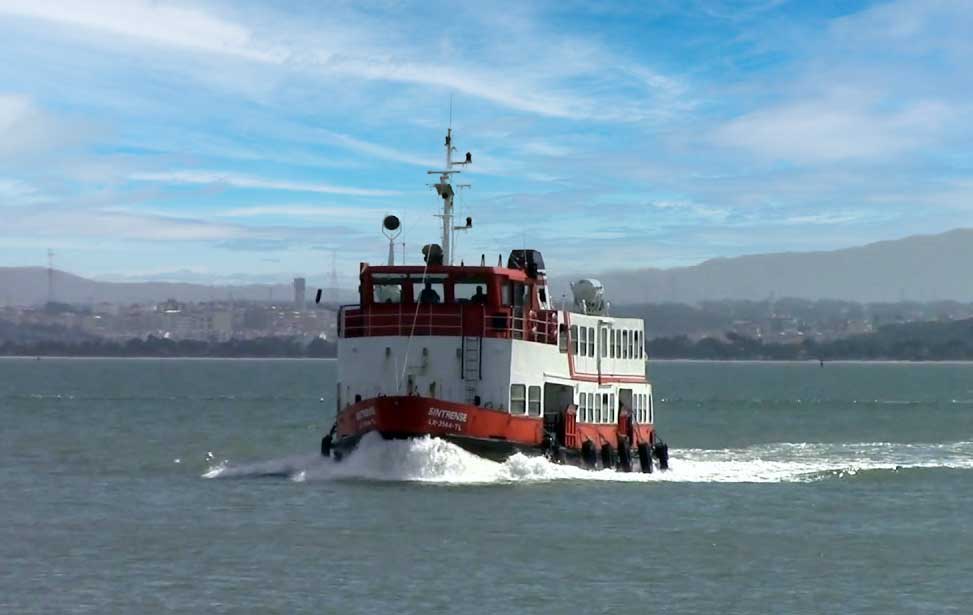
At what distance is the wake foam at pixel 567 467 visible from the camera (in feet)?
141

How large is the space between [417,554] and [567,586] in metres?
4.12

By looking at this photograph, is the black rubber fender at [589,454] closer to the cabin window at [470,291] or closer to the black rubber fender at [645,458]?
the black rubber fender at [645,458]

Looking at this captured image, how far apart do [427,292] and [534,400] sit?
398 centimetres

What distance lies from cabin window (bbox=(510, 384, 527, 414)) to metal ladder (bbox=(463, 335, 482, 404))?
3.39 ft

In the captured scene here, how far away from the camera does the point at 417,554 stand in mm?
33250

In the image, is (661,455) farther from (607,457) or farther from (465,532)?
(465,532)

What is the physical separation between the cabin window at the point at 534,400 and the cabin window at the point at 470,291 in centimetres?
264

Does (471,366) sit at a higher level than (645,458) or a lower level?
higher

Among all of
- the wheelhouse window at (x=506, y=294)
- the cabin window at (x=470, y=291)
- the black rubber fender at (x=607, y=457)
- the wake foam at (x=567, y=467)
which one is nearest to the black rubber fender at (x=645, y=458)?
the wake foam at (x=567, y=467)

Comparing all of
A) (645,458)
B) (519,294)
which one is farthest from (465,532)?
(645,458)

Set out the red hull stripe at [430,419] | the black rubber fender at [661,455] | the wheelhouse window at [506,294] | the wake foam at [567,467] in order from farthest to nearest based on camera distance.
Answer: the black rubber fender at [661,455] → the wheelhouse window at [506,294] → the wake foam at [567,467] → the red hull stripe at [430,419]

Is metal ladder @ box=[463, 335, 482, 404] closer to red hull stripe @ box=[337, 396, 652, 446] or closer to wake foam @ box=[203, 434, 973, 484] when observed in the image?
red hull stripe @ box=[337, 396, 652, 446]

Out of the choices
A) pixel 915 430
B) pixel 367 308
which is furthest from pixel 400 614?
pixel 915 430

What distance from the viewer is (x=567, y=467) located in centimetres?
4669
